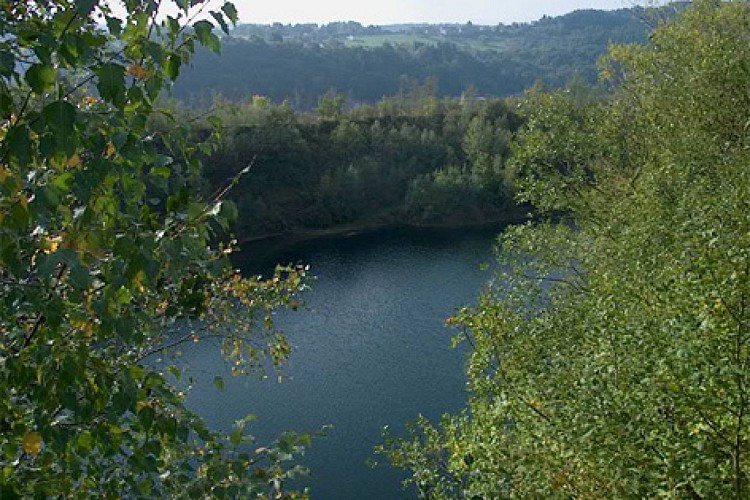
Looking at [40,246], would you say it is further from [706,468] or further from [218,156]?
[218,156]

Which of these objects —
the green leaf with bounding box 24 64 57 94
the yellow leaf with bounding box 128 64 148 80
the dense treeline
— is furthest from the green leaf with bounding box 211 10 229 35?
the dense treeline

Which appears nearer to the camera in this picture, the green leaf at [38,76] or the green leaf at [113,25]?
the green leaf at [38,76]

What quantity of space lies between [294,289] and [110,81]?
528 centimetres

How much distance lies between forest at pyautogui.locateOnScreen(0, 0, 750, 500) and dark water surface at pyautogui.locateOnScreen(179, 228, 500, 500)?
1190 cm

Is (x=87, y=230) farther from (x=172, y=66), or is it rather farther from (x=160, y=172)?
(x=172, y=66)

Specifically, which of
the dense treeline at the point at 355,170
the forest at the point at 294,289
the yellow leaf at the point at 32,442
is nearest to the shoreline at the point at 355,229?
the dense treeline at the point at 355,170

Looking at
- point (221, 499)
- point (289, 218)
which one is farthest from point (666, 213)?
point (289, 218)

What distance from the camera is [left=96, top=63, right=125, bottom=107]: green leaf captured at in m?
2.52

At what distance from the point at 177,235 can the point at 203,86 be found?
389 feet

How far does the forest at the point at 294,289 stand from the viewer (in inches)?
110

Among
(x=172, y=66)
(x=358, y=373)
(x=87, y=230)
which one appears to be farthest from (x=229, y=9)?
(x=358, y=373)

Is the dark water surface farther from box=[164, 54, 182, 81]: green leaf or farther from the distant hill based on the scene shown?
the distant hill

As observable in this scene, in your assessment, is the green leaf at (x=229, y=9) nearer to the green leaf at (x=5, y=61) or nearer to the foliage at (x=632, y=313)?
the green leaf at (x=5, y=61)

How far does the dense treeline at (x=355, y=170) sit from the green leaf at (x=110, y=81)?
5606 centimetres
